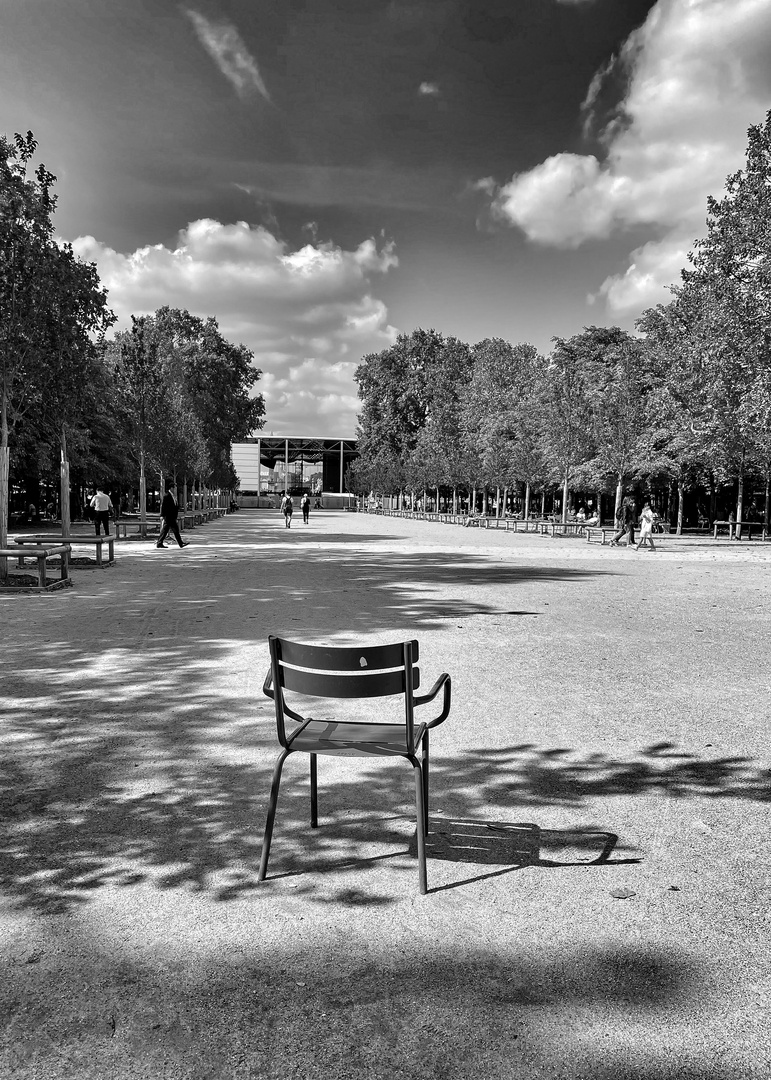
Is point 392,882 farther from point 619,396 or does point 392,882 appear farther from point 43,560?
point 619,396

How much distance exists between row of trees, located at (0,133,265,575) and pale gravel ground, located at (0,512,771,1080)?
873cm

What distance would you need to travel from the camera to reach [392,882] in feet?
10.8

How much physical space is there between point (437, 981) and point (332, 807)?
1.57 m

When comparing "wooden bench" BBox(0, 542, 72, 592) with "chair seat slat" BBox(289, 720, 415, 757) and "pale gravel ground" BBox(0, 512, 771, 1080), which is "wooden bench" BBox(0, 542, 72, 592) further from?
"chair seat slat" BBox(289, 720, 415, 757)

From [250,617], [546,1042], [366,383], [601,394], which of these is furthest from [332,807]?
[366,383]

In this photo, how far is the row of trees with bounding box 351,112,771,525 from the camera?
21.2 metres

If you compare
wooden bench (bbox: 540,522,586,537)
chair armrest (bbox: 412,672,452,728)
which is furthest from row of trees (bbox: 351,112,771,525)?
chair armrest (bbox: 412,672,452,728)

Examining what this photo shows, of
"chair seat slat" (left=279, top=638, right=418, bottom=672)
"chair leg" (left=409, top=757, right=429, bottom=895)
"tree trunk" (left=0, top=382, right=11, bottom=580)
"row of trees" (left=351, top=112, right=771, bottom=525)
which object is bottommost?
"chair leg" (left=409, top=757, right=429, bottom=895)

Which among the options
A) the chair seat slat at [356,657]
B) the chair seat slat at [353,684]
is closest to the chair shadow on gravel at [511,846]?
the chair seat slat at [353,684]

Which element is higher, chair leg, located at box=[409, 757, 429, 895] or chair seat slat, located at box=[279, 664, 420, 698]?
chair seat slat, located at box=[279, 664, 420, 698]

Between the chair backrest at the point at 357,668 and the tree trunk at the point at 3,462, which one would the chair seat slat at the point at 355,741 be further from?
the tree trunk at the point at 3,462

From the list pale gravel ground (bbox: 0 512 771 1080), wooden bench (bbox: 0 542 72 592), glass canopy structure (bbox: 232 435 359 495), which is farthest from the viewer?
glass canopy structure (bbox: 232 435 359 495)

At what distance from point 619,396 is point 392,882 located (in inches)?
1310

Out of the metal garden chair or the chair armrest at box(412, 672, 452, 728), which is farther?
the chair armrest at box(412, 672, 452, 728)
